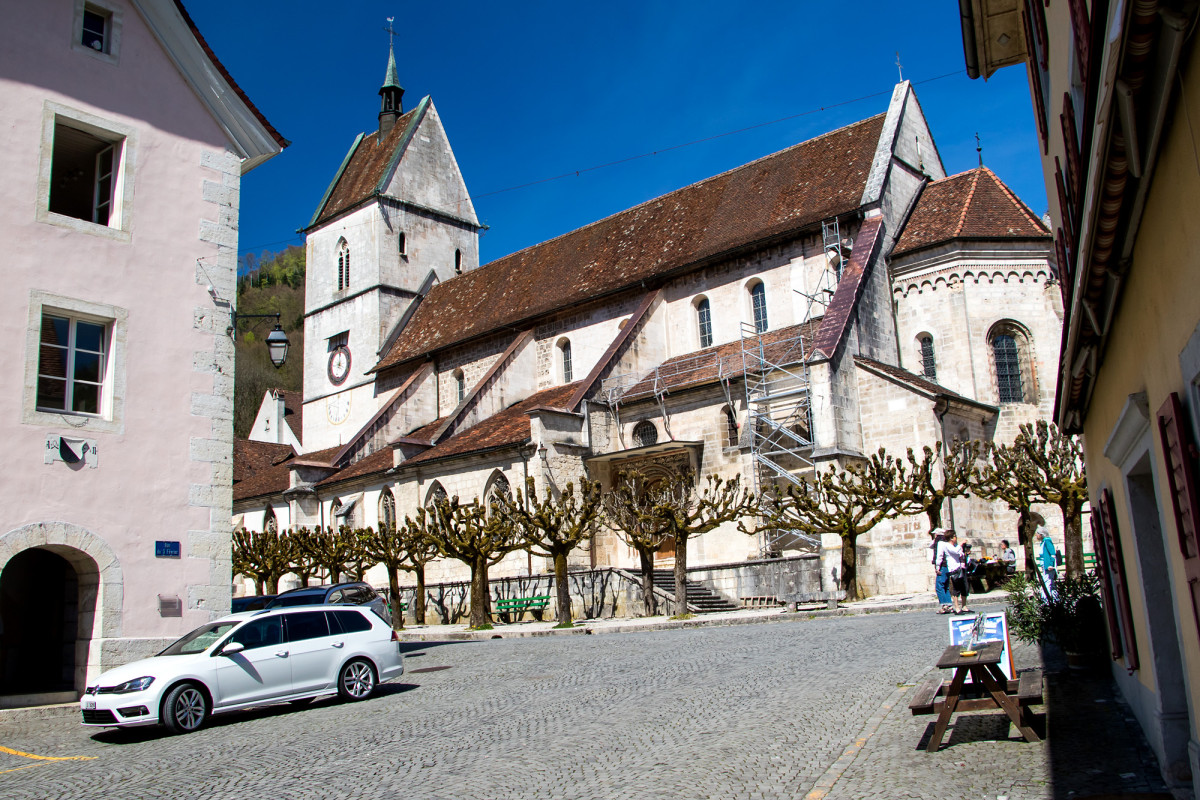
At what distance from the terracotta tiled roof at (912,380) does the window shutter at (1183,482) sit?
19.5 m

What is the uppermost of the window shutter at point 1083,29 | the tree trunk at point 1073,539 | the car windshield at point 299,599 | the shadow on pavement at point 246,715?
the window shutter at point 1083,29

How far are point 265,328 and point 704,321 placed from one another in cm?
6376

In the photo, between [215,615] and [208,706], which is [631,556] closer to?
[215,615]

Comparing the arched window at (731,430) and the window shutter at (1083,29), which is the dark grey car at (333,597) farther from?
the window shutter at (1083,29)

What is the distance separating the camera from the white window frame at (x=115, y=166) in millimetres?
13180

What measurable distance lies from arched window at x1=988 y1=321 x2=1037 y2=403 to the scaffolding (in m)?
4.53

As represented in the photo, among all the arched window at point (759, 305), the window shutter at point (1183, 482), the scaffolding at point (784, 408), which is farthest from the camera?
the arched window at point (759, 305)

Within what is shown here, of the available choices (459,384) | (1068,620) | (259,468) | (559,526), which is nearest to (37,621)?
(559,526)

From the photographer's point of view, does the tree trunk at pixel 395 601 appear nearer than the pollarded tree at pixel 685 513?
No

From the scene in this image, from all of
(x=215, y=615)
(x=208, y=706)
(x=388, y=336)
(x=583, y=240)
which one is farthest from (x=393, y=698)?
(x=388, y=336)

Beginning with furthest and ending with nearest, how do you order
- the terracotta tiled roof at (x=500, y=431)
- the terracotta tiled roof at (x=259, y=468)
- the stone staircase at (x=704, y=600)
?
1. the terracotta tiled roof at (x=259, y=468)
2. the terracotta tiled roof at (x=500, y=431)
3. the stone staircase at (x=704, y=600)

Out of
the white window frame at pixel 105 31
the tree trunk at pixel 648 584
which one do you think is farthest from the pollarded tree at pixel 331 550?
the white window frame at pixel 105 31

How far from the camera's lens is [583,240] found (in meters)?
38.3

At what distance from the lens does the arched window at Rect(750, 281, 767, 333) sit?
96.9ft
